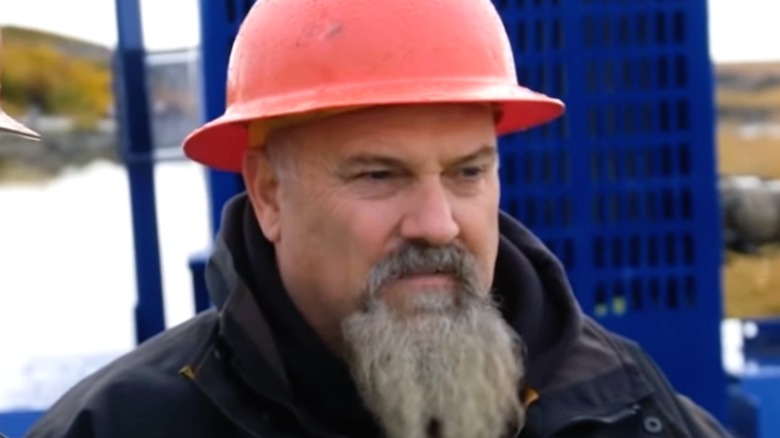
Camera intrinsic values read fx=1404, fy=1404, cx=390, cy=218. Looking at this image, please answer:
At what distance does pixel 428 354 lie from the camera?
1.92 metres

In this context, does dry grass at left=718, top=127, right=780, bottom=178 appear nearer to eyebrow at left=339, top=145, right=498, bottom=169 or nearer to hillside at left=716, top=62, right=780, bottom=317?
hillside at left=716, top=62, right=780, bottom=317

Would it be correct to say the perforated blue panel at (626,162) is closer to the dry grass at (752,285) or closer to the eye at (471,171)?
the dry grass at (752,285)

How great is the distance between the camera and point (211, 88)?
292 cm

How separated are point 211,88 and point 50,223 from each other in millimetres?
8574

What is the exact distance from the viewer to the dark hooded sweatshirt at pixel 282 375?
1.94 metres

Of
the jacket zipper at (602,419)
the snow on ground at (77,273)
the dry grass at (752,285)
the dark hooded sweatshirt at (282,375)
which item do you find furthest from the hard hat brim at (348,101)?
the dry grass at (752,285)

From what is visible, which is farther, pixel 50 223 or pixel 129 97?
pixel 50 223

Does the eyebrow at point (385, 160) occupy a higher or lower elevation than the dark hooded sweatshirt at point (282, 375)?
higher

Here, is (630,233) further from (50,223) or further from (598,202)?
(50,223)

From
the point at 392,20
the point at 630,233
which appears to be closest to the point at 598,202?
the point at 630,233

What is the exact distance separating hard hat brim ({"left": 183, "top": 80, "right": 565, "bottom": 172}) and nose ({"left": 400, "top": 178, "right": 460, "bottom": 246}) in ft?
0.40

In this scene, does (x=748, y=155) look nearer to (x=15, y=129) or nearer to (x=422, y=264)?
(x=422, y=264)

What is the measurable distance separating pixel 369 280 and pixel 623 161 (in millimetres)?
1199

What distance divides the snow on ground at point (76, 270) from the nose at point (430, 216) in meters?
1.46
